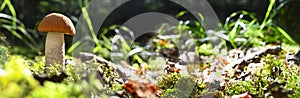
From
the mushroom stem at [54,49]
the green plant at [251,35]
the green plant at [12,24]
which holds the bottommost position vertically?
the mushroom stem at [54,49]

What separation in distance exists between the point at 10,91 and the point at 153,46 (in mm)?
2478

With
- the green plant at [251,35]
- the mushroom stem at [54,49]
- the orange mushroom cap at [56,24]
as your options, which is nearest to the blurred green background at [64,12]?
the green plant at [251,35]

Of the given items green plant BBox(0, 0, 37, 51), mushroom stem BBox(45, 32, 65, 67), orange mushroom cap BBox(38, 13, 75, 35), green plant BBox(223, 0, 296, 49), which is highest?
green plant BBox(0, 0, 37, 51)

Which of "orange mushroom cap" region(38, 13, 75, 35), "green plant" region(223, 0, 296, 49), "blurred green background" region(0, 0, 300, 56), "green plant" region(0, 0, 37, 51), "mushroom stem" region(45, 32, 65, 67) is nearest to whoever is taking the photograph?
"orange mushroom cap" region(38, 13, 75, 35)

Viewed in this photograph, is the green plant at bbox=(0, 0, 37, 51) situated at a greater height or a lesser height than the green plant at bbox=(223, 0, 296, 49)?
greater

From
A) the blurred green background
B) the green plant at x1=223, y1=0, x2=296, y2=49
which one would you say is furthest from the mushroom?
the blurred green background

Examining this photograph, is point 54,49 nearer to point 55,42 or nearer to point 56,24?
point 55,42

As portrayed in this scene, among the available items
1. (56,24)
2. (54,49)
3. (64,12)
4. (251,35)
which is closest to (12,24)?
(64,12)

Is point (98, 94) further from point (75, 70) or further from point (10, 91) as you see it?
point (10, 91)

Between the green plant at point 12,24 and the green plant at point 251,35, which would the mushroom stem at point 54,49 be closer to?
the green plant at point 12,24

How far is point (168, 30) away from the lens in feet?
11.4

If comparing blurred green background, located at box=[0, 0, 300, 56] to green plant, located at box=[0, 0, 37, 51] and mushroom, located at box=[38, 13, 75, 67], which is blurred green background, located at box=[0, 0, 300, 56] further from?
mushroom, located at box=[38, 13, 75, 67]

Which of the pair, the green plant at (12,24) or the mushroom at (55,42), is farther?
the green plant at (12,24)

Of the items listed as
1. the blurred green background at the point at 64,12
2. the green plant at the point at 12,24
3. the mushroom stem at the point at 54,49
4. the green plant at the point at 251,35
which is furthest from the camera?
the blurred green background at the point at 64,12
